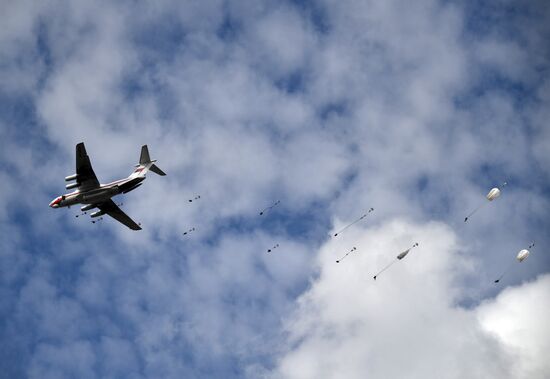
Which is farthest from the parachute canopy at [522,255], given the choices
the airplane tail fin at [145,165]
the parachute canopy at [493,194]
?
the airplane tail fin at [145,165]

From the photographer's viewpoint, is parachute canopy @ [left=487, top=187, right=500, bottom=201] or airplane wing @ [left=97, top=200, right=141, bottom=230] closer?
parachute canopy @ [left=487, top=187, right=500, bottom=201]

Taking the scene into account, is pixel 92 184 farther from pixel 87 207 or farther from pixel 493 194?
pixel 493 194

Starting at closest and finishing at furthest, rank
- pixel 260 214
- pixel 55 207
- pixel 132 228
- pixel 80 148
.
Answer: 1. pixel 260 214
2. pixel 80 148
3. pixel 55 207
4. pixel 132 228

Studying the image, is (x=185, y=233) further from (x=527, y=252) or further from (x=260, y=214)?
(x=527, y=252)

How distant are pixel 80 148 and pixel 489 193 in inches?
2523

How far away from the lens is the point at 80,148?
8362 centimetres

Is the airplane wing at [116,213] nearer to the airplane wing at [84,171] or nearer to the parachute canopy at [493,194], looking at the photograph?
the airplane wing at [84,171]

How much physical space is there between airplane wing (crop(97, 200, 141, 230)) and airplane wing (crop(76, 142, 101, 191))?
743 cm

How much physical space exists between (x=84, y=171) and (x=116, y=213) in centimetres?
1475

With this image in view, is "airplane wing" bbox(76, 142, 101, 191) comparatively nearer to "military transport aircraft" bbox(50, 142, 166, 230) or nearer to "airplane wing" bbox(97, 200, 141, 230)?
"military transport aircraft" bbox(50, 142, 166, 230)

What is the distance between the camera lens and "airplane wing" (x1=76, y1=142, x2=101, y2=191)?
275ft

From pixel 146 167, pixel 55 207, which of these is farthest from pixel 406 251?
pixel 55 207

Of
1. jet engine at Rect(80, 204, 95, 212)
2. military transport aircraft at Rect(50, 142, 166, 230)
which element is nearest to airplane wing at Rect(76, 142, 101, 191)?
military transport aircraft at Rect(50, 142, 166, 230)

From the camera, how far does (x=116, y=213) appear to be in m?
98.2
